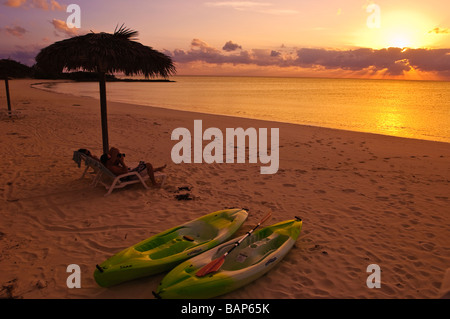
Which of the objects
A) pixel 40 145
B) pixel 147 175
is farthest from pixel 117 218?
pixel 40 145

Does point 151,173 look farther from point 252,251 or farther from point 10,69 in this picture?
point 10,69

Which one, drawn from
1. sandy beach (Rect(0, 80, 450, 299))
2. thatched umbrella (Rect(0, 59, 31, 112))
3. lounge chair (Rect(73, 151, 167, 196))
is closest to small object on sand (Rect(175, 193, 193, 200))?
sandy beach (Rect(0, 80, 450, 299))

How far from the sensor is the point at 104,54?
5328 millimetres

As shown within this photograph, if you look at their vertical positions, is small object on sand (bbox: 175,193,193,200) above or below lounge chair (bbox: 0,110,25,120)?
below

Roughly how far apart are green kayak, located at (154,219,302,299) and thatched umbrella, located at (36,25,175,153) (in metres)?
4.01

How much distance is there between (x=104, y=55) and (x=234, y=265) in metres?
4.30

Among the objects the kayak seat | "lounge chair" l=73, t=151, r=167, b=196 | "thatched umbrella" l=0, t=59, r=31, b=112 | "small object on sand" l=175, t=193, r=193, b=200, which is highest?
"thatched umbrella" l=0, t=59, r=31, b=112

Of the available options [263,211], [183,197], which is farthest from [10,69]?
[263,211]

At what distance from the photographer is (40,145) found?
874 cm

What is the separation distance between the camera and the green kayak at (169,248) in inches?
123

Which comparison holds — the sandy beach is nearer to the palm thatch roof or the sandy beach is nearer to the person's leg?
the person's leg

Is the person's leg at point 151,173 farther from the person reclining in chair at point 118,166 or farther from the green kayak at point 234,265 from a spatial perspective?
the green kayak at point 234,265

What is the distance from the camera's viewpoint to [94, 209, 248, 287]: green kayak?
3.13 meters

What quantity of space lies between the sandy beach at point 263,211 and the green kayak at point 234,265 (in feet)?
0.53
